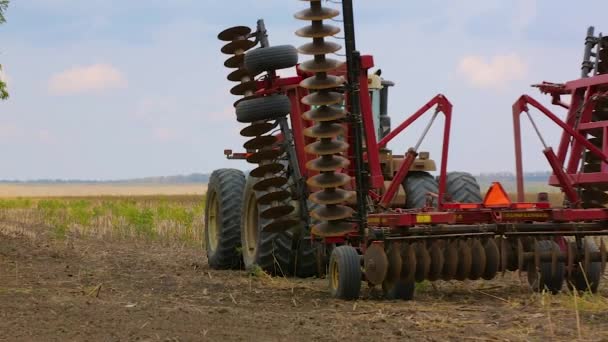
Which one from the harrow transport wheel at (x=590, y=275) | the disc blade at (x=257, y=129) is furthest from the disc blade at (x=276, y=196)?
the harrow transport wheel at (x=590, y=275)

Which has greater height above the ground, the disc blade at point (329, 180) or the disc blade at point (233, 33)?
the disc blade at point (233, 33)

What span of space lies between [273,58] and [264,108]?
1.78 ft

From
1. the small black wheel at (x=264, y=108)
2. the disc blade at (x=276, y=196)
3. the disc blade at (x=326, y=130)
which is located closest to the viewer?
the disc blade at (x=326, y=130)

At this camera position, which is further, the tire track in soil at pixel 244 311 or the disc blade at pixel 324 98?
the disc blade at pixel 324 98

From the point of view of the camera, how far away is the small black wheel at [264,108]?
33.9ft

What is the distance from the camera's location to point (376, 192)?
10219 millimetres

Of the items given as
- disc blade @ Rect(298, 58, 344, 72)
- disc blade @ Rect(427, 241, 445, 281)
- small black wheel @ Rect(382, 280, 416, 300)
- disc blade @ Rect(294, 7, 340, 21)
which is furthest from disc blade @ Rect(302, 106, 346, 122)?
small black wheel @ Rect(382, 280, 416, 300)

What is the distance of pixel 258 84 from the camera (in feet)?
35.7

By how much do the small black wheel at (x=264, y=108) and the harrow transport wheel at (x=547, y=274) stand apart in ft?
10.3

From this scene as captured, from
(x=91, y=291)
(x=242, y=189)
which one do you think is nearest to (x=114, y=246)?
(x=242, y=189)

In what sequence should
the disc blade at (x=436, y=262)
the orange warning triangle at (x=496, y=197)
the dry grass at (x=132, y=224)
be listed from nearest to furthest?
the disc blade at (x=436, y=262) < the orange warning triangle at (x=496, y=197) < the dry grass at (x=132, y=224)

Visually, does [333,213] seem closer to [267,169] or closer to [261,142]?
[267,169]

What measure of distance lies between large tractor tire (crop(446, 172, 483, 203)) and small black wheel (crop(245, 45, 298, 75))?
2364mm

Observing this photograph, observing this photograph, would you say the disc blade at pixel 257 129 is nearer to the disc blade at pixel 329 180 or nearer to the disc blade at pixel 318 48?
the disc blade at pixel 329 180
